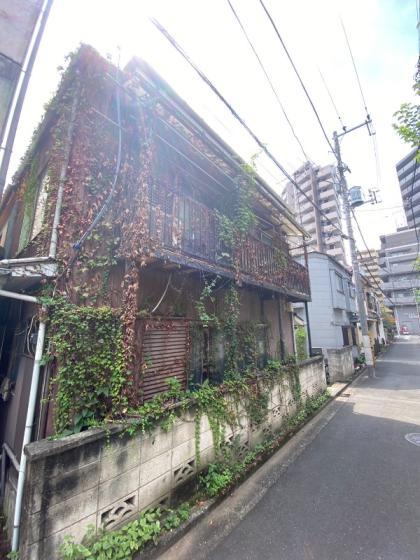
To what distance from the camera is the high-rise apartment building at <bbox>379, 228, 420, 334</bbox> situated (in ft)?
183

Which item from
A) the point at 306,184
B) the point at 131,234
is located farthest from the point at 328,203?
the point at 131,234

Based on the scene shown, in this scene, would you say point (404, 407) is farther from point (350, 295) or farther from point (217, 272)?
point (350, 295)

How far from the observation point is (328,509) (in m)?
3.58

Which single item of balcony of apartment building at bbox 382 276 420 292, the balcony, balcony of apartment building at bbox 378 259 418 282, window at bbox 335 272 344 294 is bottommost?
the balcony

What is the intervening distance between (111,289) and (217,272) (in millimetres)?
2045

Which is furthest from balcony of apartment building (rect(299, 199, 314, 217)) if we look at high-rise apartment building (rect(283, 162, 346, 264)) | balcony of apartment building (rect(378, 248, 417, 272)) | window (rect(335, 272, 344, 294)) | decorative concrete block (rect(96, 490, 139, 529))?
decorative concrete block (rect(96, 490, 139, 529))

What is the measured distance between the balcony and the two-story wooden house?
0.03m

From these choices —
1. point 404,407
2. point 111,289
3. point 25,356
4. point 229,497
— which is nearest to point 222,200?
point 111,289

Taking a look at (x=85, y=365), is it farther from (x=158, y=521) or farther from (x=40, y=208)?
(x=40, y=208)

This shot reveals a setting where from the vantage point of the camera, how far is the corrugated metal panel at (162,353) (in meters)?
4.22

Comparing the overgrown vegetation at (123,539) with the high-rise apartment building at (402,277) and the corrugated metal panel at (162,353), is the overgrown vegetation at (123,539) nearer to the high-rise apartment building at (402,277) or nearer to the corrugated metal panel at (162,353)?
the corrugated metal panel at (162,353)

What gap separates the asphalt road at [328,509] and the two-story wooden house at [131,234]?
6.58ft

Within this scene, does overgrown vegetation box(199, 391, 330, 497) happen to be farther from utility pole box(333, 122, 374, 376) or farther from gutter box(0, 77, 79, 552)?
utility pole box(333, 122, 374, 376)

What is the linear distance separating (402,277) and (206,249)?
68.0m
